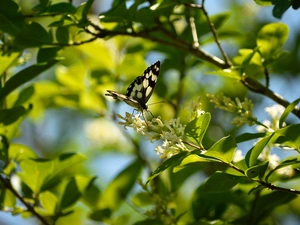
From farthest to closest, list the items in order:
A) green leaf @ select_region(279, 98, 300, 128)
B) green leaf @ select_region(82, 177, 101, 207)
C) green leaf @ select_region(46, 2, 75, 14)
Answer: green leaf @ select_region(82, 177, 101, 207) < green leaf @ select_region(46, 2, 75, 14) < green leaf @ select_region(279, 98, 300, 128)

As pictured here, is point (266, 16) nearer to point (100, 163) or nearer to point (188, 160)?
point (100, 163)

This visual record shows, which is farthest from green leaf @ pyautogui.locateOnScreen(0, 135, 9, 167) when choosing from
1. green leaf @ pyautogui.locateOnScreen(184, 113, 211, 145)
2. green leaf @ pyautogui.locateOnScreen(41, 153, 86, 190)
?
green leaf @ pyautogui.locateOnScreen(184, 113, 211, 145)

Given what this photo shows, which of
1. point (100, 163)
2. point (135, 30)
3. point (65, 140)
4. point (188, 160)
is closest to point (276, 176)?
point (188, 160)

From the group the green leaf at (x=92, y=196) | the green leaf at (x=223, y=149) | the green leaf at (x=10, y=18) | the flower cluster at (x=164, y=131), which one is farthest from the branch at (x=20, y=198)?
the green leaf at (x=223, y=149)

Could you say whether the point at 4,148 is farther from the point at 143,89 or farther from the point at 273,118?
the point at 273,118

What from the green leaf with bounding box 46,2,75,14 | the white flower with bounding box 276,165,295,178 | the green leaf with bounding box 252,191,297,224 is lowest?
the green leaf with bounding box 252,191,297,224

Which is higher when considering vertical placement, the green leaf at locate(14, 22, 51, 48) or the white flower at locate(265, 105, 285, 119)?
the green leaf at locate(14, 22, 51, 48)

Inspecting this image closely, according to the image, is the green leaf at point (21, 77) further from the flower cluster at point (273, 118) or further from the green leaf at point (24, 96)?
the flower cluster at point (273, 118)

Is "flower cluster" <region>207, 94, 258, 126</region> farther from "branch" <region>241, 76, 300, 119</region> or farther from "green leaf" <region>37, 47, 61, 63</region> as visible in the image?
"green leaf" <region>37, 47, 61, 63</region>
